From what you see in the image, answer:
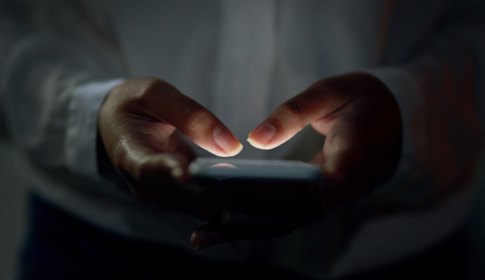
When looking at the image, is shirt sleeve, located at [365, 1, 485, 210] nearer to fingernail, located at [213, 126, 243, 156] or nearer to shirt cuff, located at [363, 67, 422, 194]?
shirt cuff, located at [363, 67, 422, 194]

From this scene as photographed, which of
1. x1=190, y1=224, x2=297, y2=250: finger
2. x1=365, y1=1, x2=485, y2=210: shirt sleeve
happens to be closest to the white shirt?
x1=365, y1=1, x2=485, y2=210: shirt sleeve

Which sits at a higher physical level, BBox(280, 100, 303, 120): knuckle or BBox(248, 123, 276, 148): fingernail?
BBox(280, 100, 303, 120): knuckle

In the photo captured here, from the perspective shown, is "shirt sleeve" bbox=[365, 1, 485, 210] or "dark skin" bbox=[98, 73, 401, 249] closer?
"dark skin" bbox=[98, 73, 401, 249]

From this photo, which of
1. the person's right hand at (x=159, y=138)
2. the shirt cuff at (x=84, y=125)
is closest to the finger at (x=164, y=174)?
the person's right hand at (x=159, y=138)

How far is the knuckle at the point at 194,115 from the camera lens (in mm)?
194

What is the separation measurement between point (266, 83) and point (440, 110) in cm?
19

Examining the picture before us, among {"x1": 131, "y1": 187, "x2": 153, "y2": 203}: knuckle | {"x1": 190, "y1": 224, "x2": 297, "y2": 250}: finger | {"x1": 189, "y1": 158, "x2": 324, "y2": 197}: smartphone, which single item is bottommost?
{"x1": 190, "y1": 224, "x2": 297, "y2": 250}: finger

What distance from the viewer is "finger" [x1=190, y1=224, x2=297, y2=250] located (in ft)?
0.57

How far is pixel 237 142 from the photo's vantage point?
19cm

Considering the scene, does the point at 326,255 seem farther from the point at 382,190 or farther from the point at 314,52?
the point at 314,52

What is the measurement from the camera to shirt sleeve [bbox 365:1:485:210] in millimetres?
274

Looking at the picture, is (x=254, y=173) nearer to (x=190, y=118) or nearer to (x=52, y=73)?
(x=190, y=118)

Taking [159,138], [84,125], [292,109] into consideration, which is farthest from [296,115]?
[84,125]

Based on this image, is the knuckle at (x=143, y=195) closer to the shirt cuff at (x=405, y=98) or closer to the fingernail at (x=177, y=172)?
the fingernail at (x=177, y=172)
